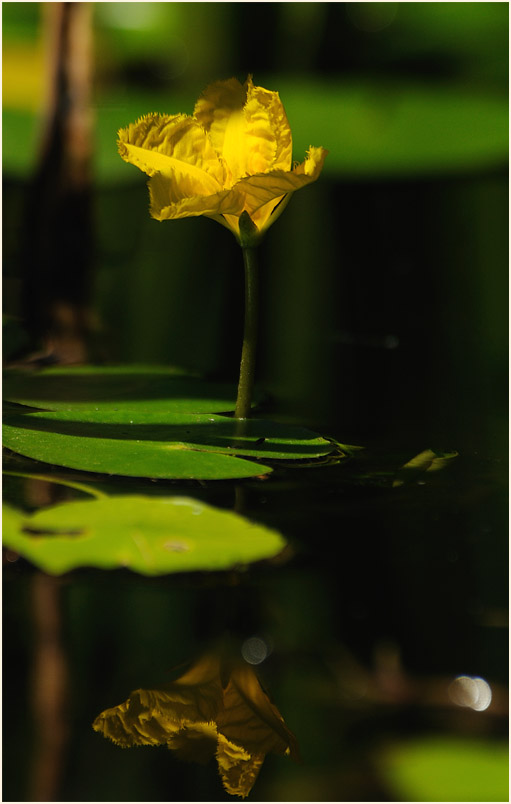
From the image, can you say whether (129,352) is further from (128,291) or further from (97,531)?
(97,531)

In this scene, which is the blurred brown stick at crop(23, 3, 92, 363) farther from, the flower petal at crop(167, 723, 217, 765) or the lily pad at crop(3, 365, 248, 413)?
the flower petal at crop(167, 723, 217, 765)

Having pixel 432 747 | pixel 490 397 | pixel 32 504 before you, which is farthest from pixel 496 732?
pixel 490 397

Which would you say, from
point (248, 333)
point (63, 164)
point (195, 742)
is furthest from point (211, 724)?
point (63, 164)

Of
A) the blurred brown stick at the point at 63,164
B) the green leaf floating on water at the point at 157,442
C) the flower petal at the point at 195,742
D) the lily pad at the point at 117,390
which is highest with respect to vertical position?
the blurred brown stick at the point at 63,164

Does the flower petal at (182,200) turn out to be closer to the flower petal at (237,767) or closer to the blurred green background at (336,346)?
the blurred green background at (336,346)

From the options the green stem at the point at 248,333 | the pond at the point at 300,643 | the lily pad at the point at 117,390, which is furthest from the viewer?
the lily pad at the point at 117,390

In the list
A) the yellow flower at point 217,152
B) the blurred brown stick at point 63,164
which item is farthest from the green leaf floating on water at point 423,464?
the blurred brown stick at point 63,164

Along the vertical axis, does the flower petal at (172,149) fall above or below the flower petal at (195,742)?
above

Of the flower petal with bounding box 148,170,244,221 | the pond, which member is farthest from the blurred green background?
the flower petal with bounding box 148,170,244,221
